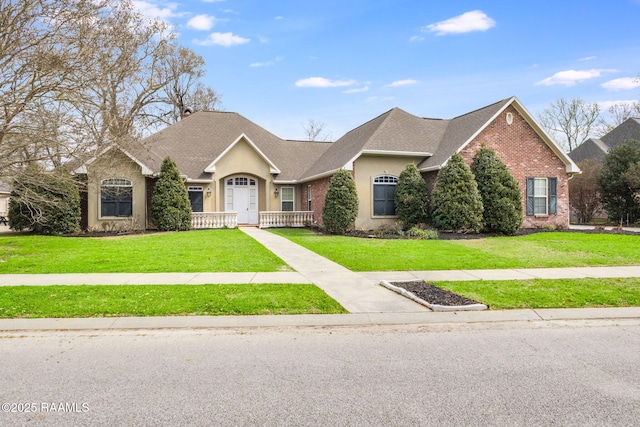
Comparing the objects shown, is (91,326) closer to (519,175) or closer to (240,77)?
(519,175)

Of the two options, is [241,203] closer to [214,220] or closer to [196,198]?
[214,220]

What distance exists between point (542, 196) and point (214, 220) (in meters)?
16.9

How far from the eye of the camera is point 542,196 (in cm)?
2162

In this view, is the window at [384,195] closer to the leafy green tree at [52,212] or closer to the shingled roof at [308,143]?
the shingled roof at [308,143]

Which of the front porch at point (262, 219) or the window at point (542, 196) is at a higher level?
the window at point (542, 196)

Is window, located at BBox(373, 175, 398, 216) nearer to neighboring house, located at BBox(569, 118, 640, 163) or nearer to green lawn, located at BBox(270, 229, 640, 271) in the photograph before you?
green lawn, located at BBox(270, 229, 640, 271)

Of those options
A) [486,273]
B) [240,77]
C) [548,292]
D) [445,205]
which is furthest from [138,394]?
[240,77]

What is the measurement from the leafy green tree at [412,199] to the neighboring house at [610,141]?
888 inches

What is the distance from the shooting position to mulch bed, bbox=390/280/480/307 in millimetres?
7340

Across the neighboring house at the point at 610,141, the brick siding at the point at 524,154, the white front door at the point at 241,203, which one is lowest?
the white front door at the point at 241,203

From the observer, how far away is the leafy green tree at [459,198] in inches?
714

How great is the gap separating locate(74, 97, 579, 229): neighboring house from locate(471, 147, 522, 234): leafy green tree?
0.98 m

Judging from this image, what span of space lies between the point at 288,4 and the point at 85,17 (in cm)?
642

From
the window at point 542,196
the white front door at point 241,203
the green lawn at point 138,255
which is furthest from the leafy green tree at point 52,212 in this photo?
the window at point 542,196
